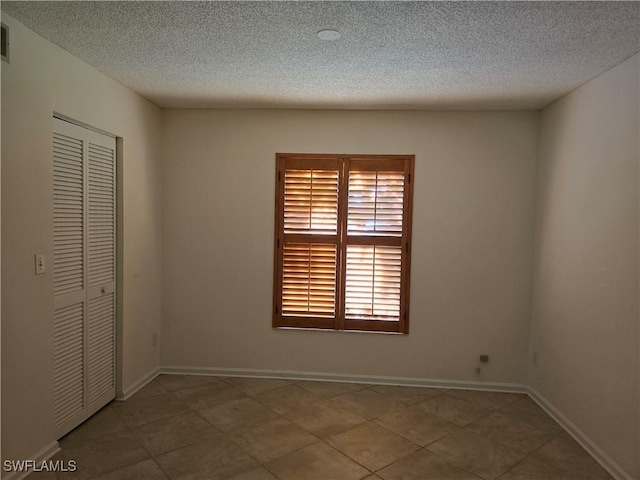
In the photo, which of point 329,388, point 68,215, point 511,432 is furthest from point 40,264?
point 511,432

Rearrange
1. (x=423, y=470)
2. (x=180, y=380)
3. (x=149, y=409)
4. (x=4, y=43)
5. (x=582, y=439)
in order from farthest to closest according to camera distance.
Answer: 1. (x=180, y=380)
2. (x=149, y=409)
3. (x=582, y=439)
4. (x=423, y=470)
5. (x=4, y=43)

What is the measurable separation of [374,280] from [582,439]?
194 cm

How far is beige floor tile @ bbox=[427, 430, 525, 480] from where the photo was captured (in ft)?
9.36

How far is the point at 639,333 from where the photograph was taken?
259 centimetres

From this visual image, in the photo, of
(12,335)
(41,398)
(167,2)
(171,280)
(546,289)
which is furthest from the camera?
(171,280)

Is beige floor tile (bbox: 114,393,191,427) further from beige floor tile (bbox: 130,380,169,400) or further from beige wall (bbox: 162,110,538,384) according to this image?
beige wall (bbox: 162,110,538,384)

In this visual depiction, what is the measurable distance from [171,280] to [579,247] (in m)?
3.43

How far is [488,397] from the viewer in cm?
403

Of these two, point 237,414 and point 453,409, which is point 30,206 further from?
point 453,409

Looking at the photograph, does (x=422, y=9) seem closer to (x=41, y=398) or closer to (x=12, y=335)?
(x=12, y=335)

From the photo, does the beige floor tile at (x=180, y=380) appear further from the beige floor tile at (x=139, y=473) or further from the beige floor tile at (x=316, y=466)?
the beige floor tile at (x=316, y=466)

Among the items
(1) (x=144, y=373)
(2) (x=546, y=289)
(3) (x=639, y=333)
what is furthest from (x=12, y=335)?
(2) (x=546, y=289)

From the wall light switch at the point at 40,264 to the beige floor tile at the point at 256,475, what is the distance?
1610 millimetres

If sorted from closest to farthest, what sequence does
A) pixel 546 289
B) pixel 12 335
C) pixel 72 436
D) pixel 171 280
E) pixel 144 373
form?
pixel 12 335, pixel 72 436, pixel 546 289, pixel 144 373, pixel 171 280
